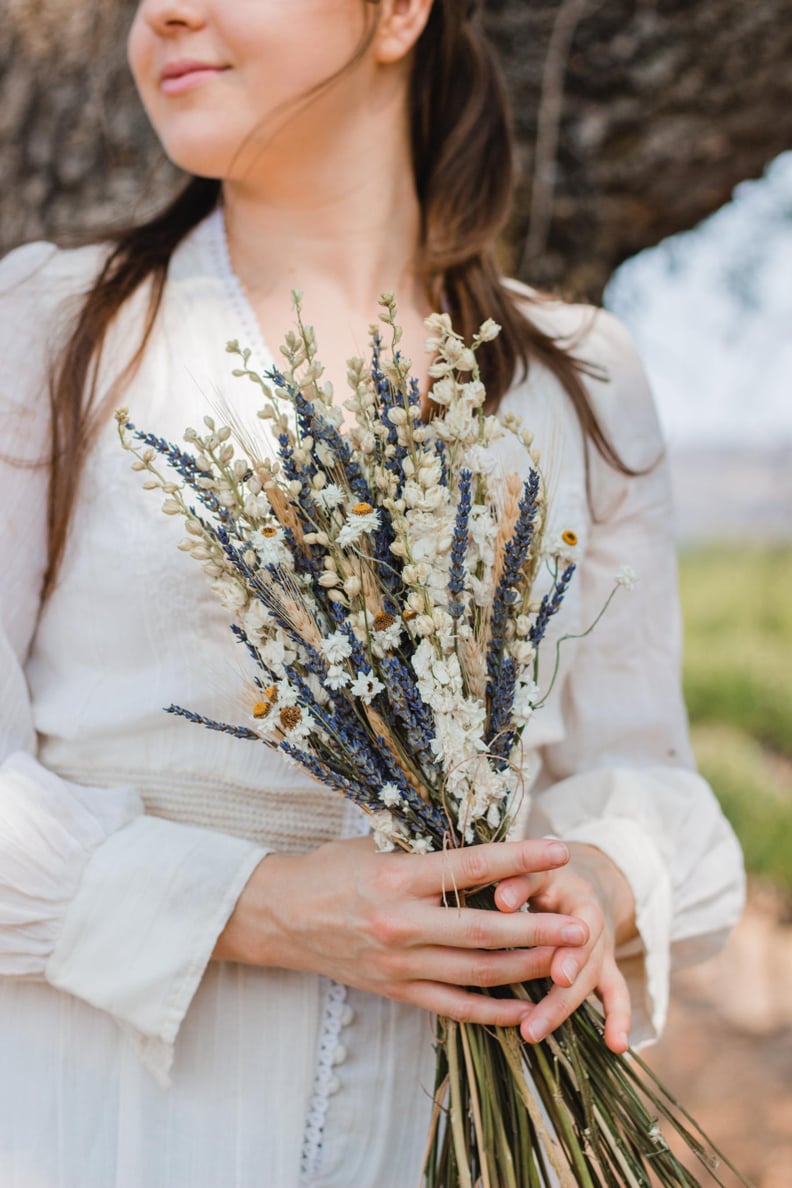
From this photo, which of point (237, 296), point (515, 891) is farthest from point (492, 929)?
point (237, 296)

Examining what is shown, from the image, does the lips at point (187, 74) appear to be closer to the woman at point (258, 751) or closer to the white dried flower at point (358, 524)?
the woman at point (258, 751)

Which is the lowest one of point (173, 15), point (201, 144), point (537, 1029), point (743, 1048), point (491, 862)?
point (743, 1048)

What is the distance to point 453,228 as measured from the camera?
5.81ft

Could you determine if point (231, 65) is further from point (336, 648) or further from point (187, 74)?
point (336, 648)

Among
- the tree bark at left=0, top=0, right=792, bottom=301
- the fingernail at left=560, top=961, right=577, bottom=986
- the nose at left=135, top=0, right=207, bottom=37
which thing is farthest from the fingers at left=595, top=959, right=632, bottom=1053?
the tree bark at left=0, top=0, right=792, bottom=301

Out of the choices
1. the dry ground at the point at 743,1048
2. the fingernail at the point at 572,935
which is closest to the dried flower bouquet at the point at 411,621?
the fingernail at the point at 572,935

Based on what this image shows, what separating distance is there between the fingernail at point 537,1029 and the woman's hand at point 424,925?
1.0 inches

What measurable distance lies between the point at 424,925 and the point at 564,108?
1.85 meters

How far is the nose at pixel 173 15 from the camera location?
1414 mm

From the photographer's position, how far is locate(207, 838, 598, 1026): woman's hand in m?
1.14

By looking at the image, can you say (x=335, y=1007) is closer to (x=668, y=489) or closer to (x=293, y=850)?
(x=293, y=850)

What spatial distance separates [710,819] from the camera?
168 cm

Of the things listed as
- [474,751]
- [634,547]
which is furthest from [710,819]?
[474,751]

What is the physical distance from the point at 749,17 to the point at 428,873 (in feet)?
6.25
